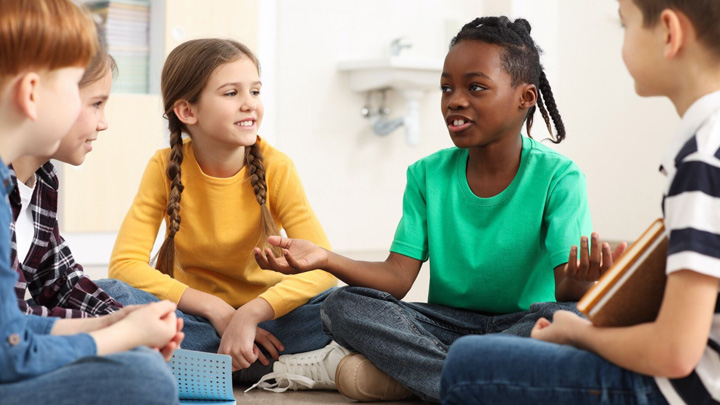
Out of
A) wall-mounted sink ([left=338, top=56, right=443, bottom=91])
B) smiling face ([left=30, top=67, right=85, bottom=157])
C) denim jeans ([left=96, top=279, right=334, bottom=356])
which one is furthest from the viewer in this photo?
wall-mounted sink ([left=338, top=56, right=443, bottom=91])

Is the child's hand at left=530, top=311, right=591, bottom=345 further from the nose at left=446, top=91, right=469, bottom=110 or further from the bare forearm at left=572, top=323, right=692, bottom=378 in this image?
the nose at left=446, top=91, right=469, bottom=110

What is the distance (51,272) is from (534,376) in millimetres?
845

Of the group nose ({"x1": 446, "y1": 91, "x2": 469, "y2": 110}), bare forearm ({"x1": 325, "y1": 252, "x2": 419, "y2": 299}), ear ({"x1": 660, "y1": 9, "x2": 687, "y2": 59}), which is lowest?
bare forearm ({"x1": 325, "y1": 252, "x2": 419, "y2": 299})

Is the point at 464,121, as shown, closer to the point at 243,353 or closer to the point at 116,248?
the point at 243,353

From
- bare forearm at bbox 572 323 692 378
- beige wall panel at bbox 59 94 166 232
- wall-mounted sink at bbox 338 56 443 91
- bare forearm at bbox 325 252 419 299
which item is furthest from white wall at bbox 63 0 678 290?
bare forearm at bbox 572 323 692 378

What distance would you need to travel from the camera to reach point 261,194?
5.62 feet

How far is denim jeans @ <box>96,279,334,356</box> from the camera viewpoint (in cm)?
157

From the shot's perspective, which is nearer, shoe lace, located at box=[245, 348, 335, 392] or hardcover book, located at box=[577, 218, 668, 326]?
hardcover book, located at box=[577, 218, 668, 326]

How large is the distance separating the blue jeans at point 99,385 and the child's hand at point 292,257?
479mm

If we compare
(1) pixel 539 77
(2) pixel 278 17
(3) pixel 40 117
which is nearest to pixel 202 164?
(1) pixel 539 77

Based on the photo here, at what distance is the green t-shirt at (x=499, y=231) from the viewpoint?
1.54 meters

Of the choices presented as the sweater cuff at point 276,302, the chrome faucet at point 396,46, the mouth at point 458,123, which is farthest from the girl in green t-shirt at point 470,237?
the chrome faucet at point 396,46

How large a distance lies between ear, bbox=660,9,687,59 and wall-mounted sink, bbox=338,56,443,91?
264cm

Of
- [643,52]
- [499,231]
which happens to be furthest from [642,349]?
[499,231]
